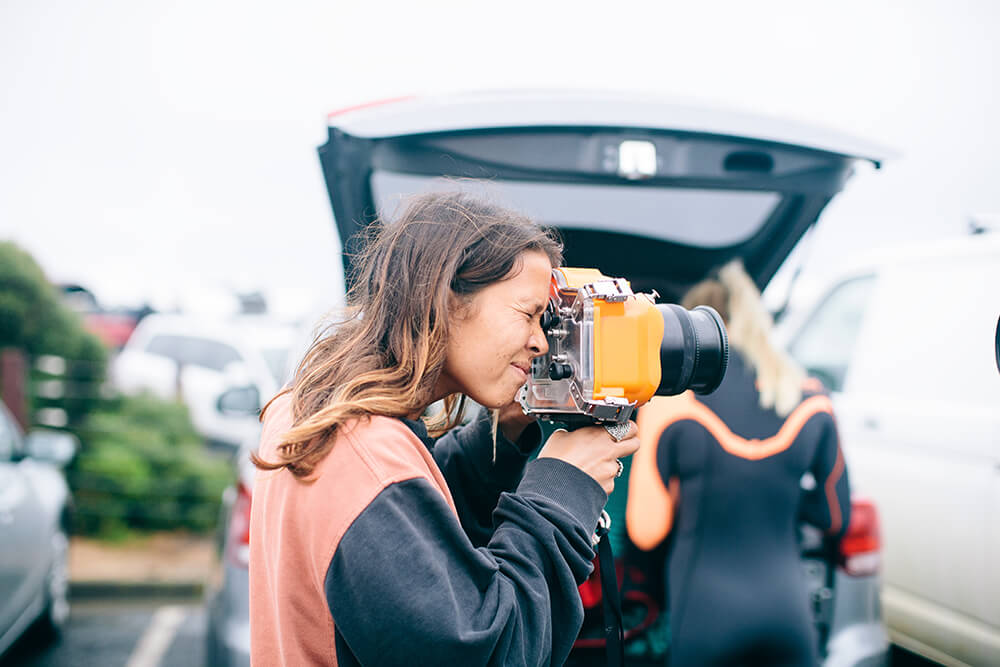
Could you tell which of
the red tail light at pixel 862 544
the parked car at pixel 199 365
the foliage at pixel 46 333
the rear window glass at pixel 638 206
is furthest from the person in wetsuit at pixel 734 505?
the parked car at pixel 199 365

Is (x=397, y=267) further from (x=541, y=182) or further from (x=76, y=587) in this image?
(x=76, y=587)

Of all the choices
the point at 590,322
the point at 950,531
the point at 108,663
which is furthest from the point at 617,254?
the point at 108,663

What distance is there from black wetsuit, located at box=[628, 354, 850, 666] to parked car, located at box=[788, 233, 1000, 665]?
1.80ft

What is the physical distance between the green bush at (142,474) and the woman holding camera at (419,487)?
17.1ft

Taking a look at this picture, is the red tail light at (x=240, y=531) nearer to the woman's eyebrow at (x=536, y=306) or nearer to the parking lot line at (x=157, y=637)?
the woman's eyebrow at (x=536, y=306)

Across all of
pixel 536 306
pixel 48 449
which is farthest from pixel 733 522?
pixel 48 449

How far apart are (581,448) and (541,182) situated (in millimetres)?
829

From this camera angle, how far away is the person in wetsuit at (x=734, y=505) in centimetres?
189

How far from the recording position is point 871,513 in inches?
92.0

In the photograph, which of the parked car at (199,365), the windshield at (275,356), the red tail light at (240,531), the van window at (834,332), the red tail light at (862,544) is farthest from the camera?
the windshield at (275,356)

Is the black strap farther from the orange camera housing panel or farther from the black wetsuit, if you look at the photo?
the black wetsuit

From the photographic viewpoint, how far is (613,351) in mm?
1153

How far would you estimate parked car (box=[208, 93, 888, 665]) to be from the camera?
5.54 feet

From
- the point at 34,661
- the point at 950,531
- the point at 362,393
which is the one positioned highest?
the point at 362,393
